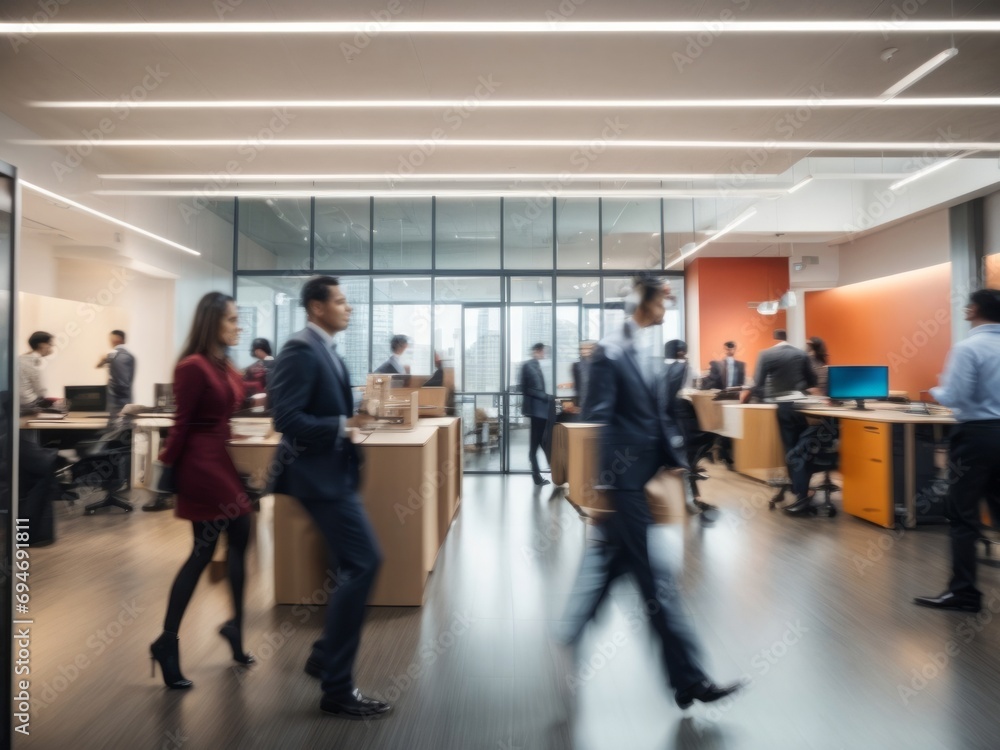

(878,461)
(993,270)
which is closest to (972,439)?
(878,461)

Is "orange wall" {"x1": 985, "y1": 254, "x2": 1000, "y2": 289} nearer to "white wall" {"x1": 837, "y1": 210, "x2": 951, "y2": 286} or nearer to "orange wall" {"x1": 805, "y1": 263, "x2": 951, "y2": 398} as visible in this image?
"white wall" {"x1": 837, "y1": 210, "x2": 951, "y2": 286}

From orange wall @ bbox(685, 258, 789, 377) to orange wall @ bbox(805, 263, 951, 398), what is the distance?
168 centimetres

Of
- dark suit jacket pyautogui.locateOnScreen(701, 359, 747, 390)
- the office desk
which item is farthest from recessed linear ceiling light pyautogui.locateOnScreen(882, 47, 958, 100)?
dark suit jacket pyautogui.locateOnScreen(701, 359, 747, 390)

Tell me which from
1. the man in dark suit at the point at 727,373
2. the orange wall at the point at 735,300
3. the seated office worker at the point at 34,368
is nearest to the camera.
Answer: the seated office worker at the point at 34,368

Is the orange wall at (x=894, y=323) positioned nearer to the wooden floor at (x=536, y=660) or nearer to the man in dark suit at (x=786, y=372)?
the man in dark suit at (x=786, y=372)

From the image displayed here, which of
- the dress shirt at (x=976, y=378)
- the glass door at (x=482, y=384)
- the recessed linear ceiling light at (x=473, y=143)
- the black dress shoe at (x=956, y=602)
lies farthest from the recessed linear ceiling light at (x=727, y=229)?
the black dress shoe at (x=956, y=602)

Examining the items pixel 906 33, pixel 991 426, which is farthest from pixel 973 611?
pixel 906 33

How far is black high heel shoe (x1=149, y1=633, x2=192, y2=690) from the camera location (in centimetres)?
239

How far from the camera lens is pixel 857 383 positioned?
579cm

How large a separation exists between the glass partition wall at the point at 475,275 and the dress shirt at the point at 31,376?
2.92 m

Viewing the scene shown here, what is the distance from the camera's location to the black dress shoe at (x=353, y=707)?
2.18m

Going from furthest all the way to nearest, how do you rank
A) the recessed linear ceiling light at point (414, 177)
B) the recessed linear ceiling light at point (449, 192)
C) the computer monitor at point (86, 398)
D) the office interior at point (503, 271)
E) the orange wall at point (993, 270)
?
the orange wall at point (993, 270) → the recessed linear ceiling light at point (449, 192) → the recessed linear ceiling light at point (414, 177) → the computer monitor at point (86, 398) → the office interior at point (503, 271)

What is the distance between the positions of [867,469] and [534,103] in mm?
4342

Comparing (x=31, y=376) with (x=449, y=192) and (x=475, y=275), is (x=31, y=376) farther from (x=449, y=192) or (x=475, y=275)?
(x=475, y=275)
